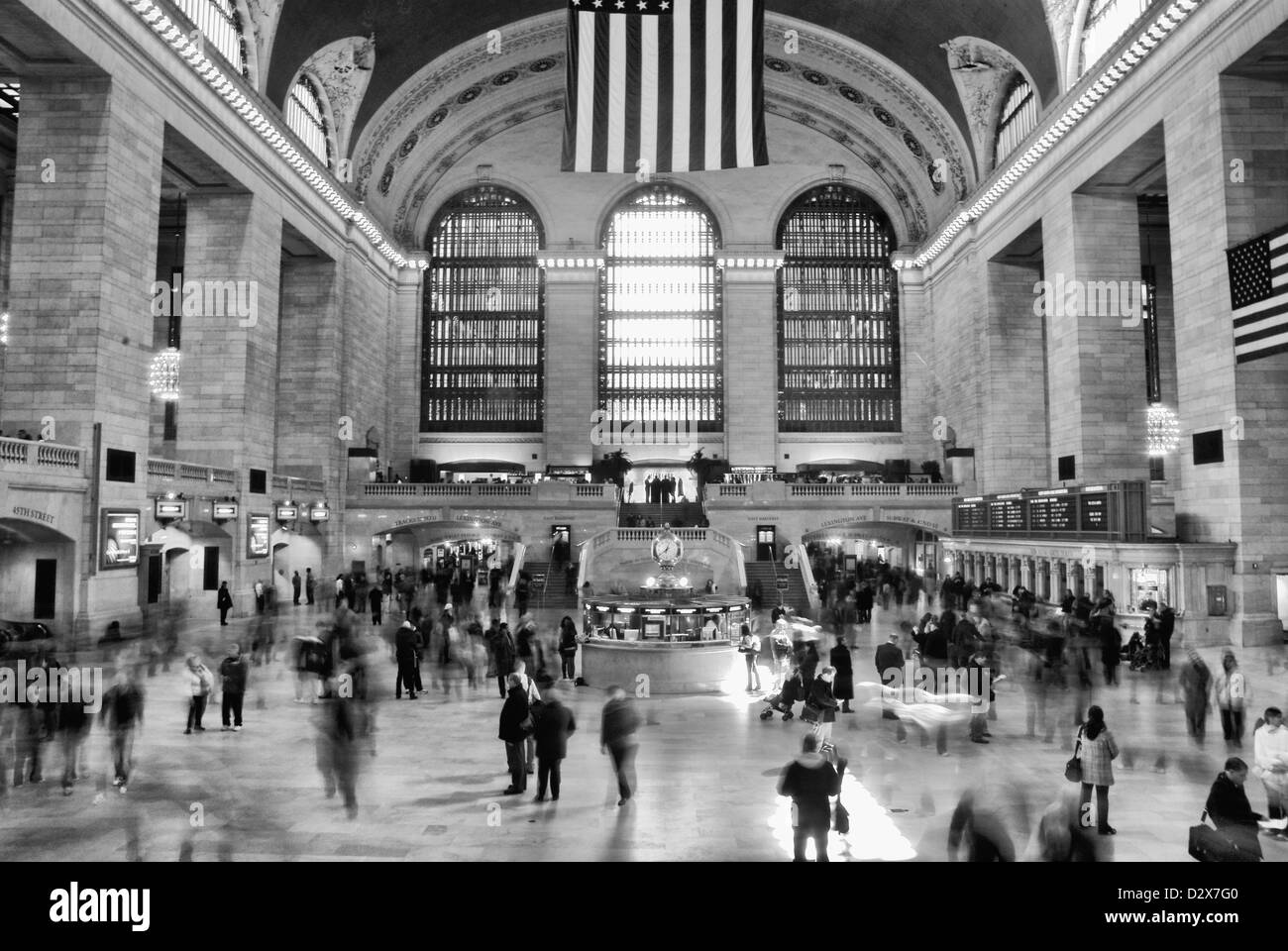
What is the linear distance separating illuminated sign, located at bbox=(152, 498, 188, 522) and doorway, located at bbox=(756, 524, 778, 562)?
61.3ft

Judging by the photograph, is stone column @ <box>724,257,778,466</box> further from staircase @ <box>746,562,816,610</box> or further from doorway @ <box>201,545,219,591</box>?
doorway @ <box>201,545,219,591</box>

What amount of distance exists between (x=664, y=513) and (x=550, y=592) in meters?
7.19

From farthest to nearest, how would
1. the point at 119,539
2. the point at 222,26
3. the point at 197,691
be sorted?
1. the point at 222,26
2. the point at 119,539
3. the point at 197,691

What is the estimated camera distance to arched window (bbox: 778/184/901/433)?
4134cm

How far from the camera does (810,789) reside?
566 cm

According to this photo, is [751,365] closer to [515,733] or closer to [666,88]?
[666,88]

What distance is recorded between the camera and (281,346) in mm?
31094

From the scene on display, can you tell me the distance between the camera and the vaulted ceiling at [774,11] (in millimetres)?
25688

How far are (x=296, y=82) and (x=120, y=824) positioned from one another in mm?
26958

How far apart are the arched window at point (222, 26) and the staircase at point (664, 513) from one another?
18.2 meters

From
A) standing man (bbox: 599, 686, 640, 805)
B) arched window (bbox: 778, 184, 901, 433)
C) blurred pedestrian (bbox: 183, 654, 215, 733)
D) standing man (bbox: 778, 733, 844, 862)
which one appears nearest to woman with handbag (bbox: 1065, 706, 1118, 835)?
standing man (bbox: 778, 733, 844, 862)

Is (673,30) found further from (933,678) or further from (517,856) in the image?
(517,856)

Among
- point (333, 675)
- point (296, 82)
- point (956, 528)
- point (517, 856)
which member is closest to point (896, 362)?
point (956, 528)

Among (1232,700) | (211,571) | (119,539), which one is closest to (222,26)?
(119,539)
